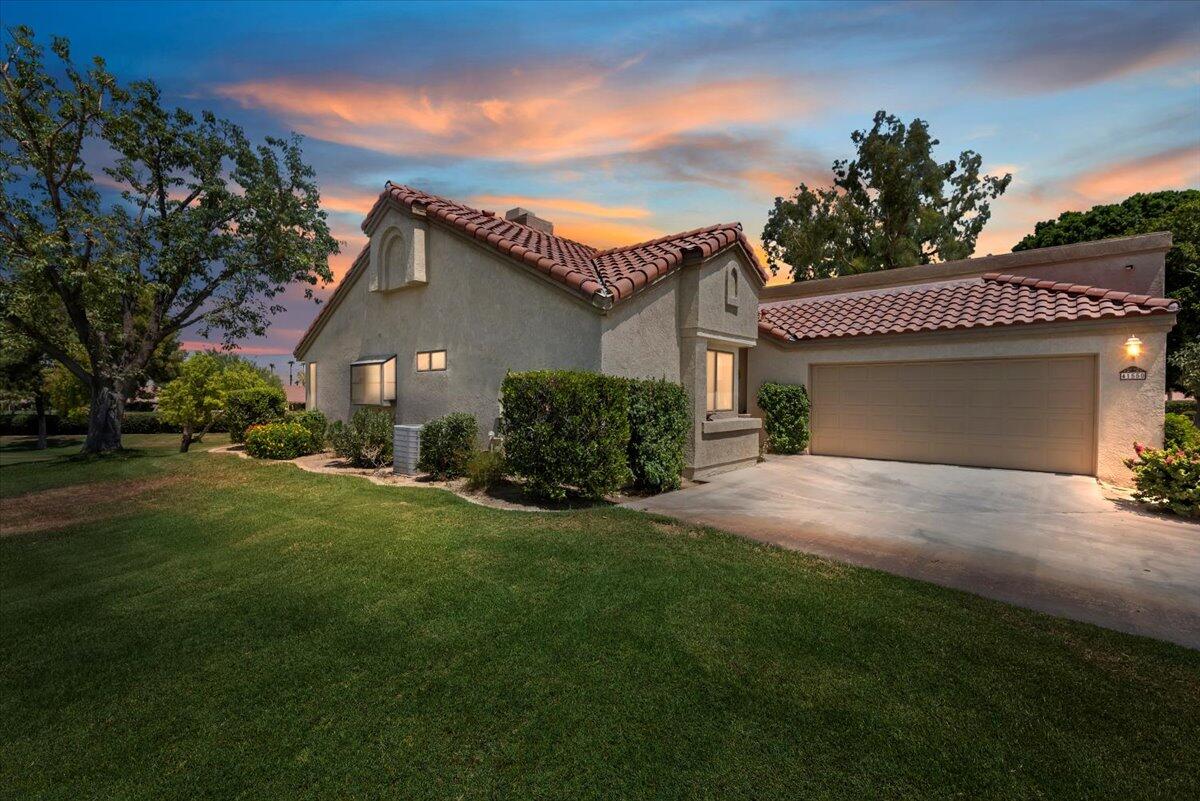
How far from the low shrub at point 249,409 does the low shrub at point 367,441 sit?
7.30 m

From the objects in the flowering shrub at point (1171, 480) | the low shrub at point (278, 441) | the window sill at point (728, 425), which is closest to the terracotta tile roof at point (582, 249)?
the window sill at point (728, 425)

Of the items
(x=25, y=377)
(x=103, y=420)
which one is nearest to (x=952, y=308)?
(x=103, y=420)

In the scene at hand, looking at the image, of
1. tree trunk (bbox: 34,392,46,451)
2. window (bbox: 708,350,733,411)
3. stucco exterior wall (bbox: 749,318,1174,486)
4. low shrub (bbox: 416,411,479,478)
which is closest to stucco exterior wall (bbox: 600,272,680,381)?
window (bbox: 708,350,733,411)

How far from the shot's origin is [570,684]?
3.47 meters

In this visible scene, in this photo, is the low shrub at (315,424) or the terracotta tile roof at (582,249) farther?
the low shrub at (315,424)

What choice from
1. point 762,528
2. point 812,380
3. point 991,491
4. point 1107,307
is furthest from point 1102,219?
point 762,528

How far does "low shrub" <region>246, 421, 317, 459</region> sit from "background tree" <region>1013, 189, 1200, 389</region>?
92.6 feet

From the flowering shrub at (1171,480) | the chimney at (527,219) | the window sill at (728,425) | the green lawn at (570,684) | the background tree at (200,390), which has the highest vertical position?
the chimney at (527,219)

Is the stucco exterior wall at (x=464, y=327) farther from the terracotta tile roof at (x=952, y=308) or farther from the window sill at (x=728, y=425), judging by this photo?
the terracotta tile roof at (x=952, y=308)

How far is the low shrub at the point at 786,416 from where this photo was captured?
1415 cm

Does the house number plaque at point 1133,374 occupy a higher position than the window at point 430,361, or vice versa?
the window at point 430,361

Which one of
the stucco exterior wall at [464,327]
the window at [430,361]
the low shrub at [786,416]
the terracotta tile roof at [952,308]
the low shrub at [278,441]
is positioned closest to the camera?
the stucco exterior wall at [464,327]

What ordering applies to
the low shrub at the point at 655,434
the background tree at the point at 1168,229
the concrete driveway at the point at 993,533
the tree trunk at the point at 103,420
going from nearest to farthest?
1. the concrete driveway at the point at 993,533
2. the low shrub at the point at 655,434
3. the tree trunk at the point at 103,420
4. the background tree at the point at 1168,229

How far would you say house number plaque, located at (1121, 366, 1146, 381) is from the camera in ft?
34.3
